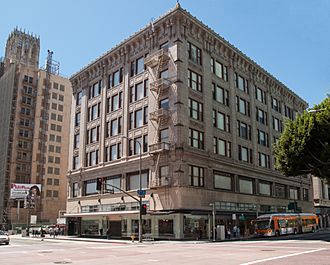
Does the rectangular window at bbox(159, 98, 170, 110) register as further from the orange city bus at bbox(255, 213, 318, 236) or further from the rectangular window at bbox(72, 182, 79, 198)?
the rectangular window at bbox(72, 182, 79, 198)

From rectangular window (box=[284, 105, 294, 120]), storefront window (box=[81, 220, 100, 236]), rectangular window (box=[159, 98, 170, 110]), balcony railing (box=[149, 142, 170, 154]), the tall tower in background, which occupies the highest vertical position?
the tall tower in background

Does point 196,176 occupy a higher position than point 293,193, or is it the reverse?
point 196,176

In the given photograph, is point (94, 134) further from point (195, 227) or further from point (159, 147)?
point (195, 227)

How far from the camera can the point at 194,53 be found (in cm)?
4947

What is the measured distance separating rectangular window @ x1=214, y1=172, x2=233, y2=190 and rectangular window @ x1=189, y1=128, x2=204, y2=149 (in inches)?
187

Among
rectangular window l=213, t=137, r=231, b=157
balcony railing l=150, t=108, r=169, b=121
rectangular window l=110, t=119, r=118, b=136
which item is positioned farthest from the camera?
rectangular window l=110, t=119, r=118, b=136

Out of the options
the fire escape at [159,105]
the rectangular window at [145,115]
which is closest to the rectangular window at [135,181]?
the fire escape at [159,105]

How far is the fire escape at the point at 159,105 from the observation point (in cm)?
4434

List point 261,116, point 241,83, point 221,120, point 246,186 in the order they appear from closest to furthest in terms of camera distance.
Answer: point 221,120, point 246,186, point 241,83, point 261,116

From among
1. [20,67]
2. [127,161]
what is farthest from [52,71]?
[127,161]

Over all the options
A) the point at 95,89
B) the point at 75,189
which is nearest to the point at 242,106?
the point at 95,89

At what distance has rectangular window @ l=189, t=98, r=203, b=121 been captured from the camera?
1845 inches

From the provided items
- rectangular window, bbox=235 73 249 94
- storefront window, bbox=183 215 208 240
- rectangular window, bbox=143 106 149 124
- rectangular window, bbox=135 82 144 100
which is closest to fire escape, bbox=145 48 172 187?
rectangular window, bbox=143 106 149 124

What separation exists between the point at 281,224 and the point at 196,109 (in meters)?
18.9
